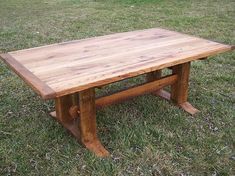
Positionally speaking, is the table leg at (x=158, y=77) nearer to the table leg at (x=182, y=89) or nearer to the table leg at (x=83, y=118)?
the table leg at (x=182, y=89)

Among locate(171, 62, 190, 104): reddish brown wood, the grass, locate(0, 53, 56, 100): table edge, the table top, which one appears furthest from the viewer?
locate(171, 62, 190, 104): reddish brown wood

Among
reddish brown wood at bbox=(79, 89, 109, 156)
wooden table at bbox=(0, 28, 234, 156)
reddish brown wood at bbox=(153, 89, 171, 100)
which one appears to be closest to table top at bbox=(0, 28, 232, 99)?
wooden table at bbox=(0, 28, 234, 156)

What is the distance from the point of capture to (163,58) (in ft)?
8.30

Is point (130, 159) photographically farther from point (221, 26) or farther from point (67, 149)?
point (221, 26)

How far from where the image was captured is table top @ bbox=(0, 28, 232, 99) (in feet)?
6.89

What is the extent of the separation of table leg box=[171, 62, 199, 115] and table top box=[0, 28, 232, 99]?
0.26 m

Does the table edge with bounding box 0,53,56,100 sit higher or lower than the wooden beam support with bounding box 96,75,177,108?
higher

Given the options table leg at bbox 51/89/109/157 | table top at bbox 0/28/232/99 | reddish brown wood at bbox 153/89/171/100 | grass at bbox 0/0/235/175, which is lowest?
grass at bbox 0/0/235/175

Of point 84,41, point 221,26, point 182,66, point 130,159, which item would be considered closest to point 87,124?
point 130,159

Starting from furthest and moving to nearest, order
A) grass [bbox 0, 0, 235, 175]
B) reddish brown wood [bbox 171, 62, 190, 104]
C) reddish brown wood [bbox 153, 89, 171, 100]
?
reddish brown wood [bbox 153, 89, 171, 100], reddish brown wood [bbox 171, 62, 190, 104], grass [bbox 0, 0, 235, 175]

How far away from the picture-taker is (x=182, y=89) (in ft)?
10.5

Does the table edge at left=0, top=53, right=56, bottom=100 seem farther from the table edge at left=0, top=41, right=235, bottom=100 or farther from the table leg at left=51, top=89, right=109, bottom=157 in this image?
the table leg at left=51, top=89, right=109, bottom=157

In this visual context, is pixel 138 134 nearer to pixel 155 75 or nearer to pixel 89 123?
pixel 89 123

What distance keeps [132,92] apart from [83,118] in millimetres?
513
